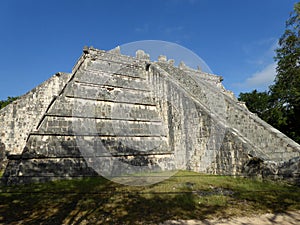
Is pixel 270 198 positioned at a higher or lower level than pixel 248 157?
lower

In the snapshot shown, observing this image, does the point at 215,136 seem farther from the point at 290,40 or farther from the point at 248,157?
the point at 290,40

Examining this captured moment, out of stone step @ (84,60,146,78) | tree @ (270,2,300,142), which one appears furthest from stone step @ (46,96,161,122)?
tree @ (270,2,300,142)

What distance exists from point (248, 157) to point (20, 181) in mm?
8036

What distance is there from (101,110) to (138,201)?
19.6ft

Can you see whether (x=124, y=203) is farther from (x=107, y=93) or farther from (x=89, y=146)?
(x=107, y=93)

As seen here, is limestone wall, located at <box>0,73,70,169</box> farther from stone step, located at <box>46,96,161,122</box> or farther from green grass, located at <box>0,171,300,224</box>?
green grass, located at <box>0,171,300,224</box>

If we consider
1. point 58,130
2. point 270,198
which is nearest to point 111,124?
point 58,130

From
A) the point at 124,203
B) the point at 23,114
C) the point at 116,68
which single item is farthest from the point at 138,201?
the point at 23,114

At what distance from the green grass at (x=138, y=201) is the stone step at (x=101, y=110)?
3.18 m

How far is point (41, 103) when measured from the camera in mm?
13516

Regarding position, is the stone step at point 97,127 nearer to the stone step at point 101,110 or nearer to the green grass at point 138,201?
the stone step at point 101,110

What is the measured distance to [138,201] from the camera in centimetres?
531

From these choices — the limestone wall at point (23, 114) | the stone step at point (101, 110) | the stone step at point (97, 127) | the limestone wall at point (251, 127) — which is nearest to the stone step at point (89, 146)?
the stone step at point (97, 127)

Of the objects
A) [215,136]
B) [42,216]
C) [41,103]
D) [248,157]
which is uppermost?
[41,103]
